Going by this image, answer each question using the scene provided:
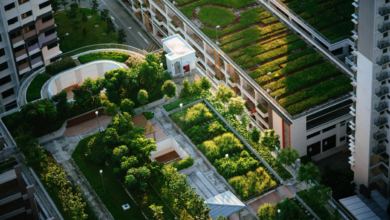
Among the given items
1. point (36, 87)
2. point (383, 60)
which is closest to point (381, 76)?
point (383, 60)

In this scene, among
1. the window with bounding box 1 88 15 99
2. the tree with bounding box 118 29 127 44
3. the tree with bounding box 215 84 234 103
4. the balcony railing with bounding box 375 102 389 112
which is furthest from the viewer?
the tree with bounding box 118 29 127 44

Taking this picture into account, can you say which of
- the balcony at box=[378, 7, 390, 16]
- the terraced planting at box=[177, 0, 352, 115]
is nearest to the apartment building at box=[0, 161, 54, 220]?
the terraced planting at box=[177, 0, 352, 115]

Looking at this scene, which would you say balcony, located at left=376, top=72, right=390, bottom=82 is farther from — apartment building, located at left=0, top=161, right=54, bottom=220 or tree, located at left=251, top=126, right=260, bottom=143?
apartment building, located at left=0, top=161, right=54, bottom=220

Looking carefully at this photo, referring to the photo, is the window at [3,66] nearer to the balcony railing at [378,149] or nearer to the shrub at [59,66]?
the shrub at [59,66]

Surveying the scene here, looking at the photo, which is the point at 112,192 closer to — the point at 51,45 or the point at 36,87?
the point at 36,87

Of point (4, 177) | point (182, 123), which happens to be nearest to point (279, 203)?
point (182, 123)

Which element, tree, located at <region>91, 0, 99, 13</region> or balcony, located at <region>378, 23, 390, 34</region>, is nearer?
balcony, located at <region>378, 23, 390, 34</region>
